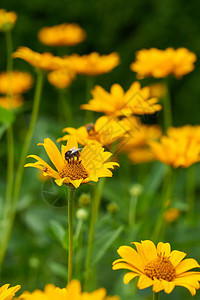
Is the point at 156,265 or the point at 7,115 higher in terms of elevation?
the point at 7,115

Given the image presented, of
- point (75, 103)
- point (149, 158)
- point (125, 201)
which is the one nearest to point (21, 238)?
point (125, 201)

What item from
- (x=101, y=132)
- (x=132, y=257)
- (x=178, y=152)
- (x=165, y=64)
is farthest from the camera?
(x=165, y=64)

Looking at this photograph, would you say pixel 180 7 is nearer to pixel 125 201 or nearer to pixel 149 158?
pixel 149 158

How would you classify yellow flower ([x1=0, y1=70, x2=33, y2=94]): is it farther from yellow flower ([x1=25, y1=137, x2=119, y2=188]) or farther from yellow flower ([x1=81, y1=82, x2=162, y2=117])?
yellow flower ([x1=25, y1=137, x2=119, y2=188])

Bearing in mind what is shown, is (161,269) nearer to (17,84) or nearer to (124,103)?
(124,103)

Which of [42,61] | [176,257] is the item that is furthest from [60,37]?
[176,257]

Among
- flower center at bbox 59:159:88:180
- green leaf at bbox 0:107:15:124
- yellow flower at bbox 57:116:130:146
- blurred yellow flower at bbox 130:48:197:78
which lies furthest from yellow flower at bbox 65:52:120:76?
flower center at bbox 59:159:88:180

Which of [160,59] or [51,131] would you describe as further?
[51,131]

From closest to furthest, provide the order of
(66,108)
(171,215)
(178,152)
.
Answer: (178,152) < (171,215) < (66,108)
